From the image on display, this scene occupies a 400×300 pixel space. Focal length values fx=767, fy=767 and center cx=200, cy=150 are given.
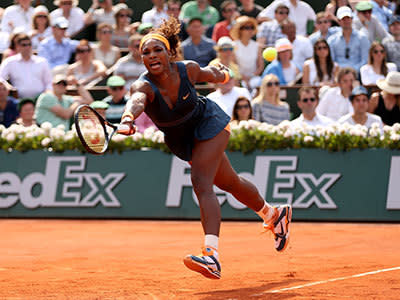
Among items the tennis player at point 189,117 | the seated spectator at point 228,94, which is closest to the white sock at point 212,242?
the tennis player at point 189,117

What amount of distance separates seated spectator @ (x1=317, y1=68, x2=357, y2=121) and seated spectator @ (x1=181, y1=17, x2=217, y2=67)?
7.59ft

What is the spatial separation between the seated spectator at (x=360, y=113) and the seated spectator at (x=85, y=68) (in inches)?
182

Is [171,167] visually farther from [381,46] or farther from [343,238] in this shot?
[381,46]

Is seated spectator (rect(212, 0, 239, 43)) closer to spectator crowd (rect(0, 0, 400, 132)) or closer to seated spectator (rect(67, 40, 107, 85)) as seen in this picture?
spectator crowd (rect(0, 0, 400, 132))

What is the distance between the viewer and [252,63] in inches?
488

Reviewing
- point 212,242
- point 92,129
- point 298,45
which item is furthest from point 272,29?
point 212,242

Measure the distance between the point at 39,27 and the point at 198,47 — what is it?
3.39m

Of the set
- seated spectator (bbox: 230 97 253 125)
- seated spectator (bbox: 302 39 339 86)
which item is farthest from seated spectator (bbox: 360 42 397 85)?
seated spectator (bbox: 230 97 253 125)

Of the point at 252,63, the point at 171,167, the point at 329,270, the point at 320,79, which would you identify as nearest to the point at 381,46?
the point at 320,79

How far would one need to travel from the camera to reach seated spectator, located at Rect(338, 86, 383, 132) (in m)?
10.2

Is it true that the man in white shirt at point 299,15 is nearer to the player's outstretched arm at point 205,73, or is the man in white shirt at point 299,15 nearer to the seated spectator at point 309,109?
the seated spectator at point 309,109

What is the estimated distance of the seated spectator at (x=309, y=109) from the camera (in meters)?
10.4

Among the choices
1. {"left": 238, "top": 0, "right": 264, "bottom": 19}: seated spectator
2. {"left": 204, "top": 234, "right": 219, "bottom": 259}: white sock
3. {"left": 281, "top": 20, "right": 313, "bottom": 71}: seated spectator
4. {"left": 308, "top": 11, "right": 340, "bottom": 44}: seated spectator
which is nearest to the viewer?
{"left": 204, "top": 234, "right": 219, "bottom": 259}: white sock

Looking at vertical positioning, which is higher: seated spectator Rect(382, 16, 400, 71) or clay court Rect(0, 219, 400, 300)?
seated spectator Rect(382, 16, 400, 71)
